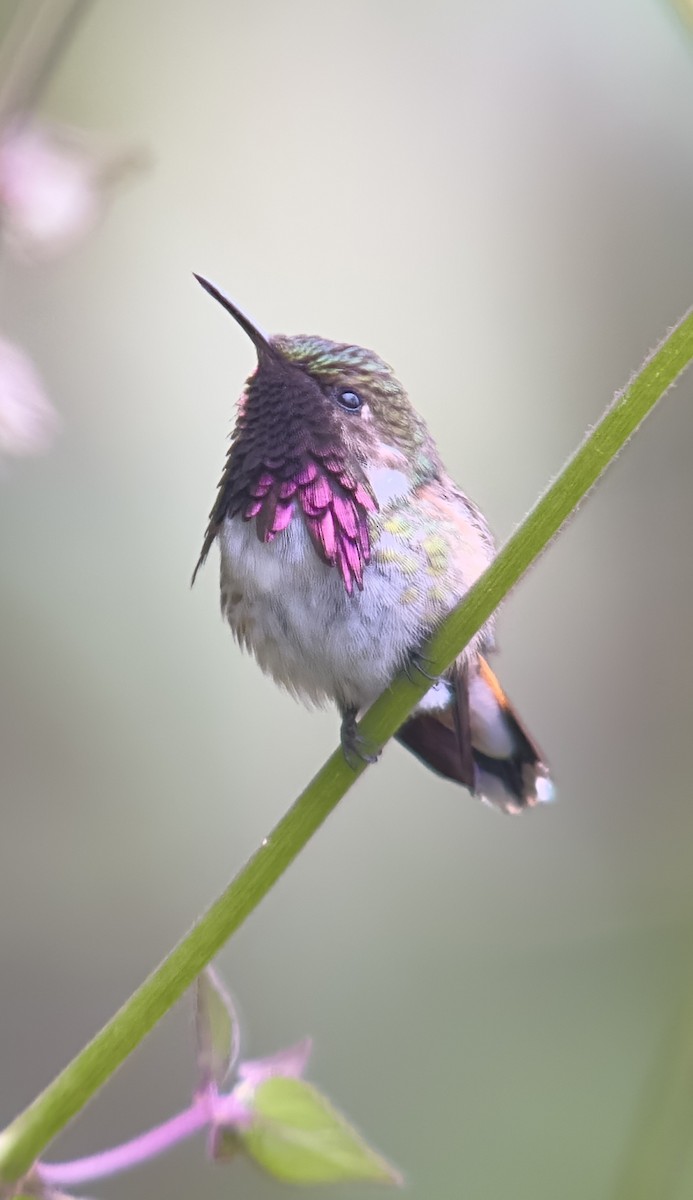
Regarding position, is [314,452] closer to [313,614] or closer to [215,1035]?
[313,614]

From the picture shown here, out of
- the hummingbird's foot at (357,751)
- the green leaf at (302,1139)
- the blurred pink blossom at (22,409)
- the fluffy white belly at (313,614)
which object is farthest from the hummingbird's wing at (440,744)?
the blurred pink blossom at (22,409)

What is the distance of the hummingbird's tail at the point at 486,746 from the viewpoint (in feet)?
3.40

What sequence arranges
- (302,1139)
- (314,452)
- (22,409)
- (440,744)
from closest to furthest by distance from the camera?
1. (22,409)
2. (302,1139)
3. (314,452)
4. (440,744)

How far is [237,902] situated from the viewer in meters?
0.48

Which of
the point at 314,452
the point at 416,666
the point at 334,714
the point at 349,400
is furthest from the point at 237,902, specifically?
the point at 334,714

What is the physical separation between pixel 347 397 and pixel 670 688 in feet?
4.77

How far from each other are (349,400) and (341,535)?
0.14m

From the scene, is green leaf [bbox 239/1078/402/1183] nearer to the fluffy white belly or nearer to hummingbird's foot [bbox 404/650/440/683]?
hummingbird's foot [bbox 404/650/440/683]

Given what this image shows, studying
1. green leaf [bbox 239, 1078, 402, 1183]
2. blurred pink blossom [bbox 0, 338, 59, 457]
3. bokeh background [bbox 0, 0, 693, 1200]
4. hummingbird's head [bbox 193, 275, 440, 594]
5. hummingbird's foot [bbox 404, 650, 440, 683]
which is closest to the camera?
blurred pink blossom [bbox 0, 338, 59, 457]

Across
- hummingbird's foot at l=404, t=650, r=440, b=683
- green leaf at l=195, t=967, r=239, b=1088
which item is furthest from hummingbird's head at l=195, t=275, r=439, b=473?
green leaf at l=195, t=967, r=239, b=1088

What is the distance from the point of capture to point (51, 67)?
40 cm

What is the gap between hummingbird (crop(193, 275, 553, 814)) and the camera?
808 mm

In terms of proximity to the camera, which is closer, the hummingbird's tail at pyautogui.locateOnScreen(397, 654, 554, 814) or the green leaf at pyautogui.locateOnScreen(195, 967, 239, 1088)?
the green leaf at pyautogui.locateOnScreen(195, 967, 239, 1088)

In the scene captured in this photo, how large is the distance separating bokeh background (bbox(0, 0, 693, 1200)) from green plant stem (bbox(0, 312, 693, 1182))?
121 cm
